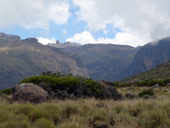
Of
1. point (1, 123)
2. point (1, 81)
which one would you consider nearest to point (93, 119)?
point (1, 123)

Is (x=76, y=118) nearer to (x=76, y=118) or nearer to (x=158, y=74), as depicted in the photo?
(x=76, y=118)

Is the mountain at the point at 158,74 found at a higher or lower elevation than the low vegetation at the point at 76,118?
higher

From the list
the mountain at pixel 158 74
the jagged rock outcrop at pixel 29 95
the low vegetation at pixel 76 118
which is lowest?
the low vegetation at pixel 76 118

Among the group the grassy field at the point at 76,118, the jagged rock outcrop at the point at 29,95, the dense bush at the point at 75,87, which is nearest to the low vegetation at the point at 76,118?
the grassy field at the point at 76,118

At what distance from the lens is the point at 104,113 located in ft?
25.0

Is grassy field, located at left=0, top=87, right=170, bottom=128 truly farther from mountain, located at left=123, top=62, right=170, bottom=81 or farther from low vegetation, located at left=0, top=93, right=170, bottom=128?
mountain, located at left=123, top=62, right=170, bottom=81

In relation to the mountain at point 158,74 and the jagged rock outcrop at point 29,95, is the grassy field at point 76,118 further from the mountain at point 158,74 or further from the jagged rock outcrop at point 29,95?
the mountain at point 158,74

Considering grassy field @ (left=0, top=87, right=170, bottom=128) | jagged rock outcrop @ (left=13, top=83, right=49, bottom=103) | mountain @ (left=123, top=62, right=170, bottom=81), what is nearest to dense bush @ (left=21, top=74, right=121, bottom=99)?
jagged rock outcrop @ (left=13, top=83, right=49, bottom=103)

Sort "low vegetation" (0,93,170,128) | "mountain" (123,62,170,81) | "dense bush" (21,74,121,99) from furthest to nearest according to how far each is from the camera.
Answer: "mountain" (123,62,170,81) < "dense bush" (21,74,121,99) < "low vegetation" (0,93,170,128)

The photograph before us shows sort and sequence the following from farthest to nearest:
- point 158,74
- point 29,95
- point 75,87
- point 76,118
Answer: point 158,74, point 75,87, point 29,95, point 76,118

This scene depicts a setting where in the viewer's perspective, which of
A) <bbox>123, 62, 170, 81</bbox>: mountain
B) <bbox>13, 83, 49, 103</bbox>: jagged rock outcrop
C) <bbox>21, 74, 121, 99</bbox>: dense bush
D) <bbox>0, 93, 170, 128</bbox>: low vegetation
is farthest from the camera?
<bbox>123, 62, 170, 81</bbox>: mountain

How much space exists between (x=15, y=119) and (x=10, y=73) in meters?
197

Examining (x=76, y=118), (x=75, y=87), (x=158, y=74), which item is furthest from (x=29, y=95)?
(x=158, y=74)

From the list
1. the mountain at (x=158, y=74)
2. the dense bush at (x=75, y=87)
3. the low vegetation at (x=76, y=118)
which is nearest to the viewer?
the low vegetation at (x=76, y=118)
